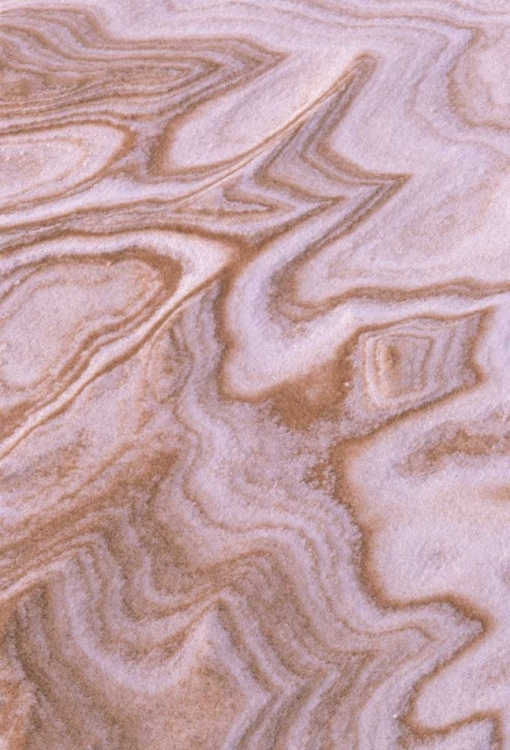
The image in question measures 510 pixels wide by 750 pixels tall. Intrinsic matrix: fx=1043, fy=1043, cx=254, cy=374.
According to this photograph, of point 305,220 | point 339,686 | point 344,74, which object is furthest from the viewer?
point 344,74

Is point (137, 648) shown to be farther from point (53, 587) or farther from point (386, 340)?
point (386, 340)

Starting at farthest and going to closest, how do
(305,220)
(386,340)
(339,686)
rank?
1. (305,220)
2. (386,340)
3. (339,686)

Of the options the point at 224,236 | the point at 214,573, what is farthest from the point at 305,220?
the point at 214,573

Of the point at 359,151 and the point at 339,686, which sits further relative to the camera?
the point at 359,151

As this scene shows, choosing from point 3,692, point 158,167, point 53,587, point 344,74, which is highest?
point 344,74

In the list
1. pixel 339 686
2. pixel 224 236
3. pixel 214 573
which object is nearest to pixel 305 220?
pixel 224 236

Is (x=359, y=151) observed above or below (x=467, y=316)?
above

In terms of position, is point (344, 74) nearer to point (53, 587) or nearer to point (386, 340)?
point (386, 340)
